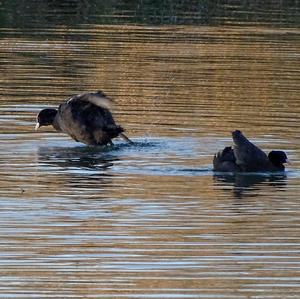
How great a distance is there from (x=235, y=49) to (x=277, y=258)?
15958 millimetres

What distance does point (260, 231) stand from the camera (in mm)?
11836

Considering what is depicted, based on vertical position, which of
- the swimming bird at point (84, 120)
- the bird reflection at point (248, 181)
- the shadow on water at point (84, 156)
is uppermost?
the swimming bird at point (84, 120)

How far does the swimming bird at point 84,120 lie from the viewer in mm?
16703

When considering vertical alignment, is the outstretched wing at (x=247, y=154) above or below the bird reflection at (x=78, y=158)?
above

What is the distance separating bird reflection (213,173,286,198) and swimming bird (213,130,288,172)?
0.08m

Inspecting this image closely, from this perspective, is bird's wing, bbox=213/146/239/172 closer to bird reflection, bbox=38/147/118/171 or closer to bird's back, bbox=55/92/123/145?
bird reflection, bbox=38/147/118/171

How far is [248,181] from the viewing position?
14695mm

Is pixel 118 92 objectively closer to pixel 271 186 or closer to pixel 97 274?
pixel 271 186

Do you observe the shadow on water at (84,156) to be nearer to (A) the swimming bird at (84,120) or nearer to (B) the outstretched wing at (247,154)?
(A) the swimming bird at (84,120)

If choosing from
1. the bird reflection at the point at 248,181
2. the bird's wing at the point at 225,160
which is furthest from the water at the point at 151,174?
the bird's wing at the point at 225,160

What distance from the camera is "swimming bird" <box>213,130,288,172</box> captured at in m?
14.8

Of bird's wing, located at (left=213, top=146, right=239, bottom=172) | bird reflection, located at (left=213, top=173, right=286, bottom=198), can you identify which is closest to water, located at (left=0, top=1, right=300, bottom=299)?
bird reflection, located at (left=213, top=173, right=286, bottom=198)

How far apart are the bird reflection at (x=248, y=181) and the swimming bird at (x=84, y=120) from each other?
2084 millimetres

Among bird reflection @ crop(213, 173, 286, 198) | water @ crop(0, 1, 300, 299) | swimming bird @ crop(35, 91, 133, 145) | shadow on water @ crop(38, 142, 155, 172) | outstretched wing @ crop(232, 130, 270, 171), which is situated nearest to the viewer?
water @ crop(0, 1, 300, 299)
